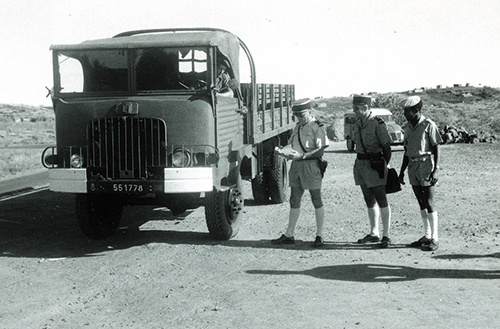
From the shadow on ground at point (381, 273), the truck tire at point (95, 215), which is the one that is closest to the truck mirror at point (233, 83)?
the truck tire at point (95, 215)

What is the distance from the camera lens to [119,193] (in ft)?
26.4

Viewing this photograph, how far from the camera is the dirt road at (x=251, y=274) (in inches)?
216

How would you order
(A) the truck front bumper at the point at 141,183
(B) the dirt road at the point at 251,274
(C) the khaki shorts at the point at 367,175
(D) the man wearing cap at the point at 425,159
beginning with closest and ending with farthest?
(B) the dirt road at the point at 251,274 < (A) the truck front bumper at the point at 141,183 < (D) the man wearing cap at the point at 425,159 < (C) the khaki shorts at the point at 367,175

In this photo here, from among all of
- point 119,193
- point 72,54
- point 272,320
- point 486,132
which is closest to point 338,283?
point 272,320

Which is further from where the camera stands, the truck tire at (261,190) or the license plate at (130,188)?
the truck tire at (261,190)

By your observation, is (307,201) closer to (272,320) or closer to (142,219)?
(142,219)

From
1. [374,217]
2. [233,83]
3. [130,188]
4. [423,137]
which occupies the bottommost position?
[374,217]

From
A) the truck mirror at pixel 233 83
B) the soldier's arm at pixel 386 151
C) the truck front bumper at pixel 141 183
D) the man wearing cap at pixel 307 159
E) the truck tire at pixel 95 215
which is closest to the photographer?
the truck front bumper at pixel 141 183

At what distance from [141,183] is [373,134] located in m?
A: 3.00

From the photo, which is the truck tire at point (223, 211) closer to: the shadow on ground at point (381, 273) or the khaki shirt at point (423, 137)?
the shadow on ground at point (381, 273)

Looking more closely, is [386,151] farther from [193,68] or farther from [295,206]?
[193,68]

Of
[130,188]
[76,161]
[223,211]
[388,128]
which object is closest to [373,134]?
[223,211]

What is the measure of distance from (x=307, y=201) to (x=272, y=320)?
6939 mm

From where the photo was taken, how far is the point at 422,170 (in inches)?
306
